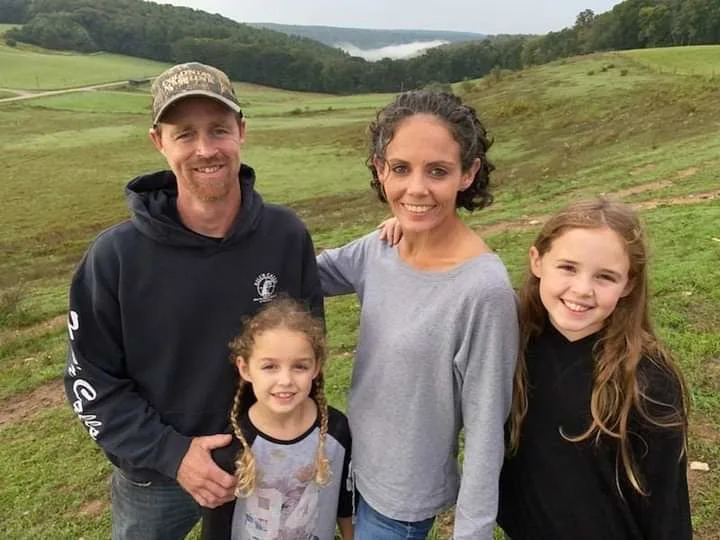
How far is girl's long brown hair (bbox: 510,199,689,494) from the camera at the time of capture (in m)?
1.97

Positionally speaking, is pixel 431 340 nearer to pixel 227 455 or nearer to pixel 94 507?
pixel 227 455

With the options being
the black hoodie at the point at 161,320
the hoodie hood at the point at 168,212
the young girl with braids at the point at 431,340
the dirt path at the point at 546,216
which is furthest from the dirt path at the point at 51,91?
the young girl with braids at the point at 431,340

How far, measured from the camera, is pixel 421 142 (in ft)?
6.95

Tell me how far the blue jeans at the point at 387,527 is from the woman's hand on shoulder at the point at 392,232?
93 centimetres

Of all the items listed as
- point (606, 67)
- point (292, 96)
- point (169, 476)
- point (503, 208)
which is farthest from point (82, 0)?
point (169, 476)

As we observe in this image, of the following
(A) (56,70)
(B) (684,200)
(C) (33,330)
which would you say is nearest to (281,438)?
(C) (33,330)

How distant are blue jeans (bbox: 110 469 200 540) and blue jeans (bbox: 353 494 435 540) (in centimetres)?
70

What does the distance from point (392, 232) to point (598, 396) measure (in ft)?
2.89

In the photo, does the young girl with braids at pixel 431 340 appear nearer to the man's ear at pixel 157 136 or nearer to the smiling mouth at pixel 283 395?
the smiling mouth at pixel 283 395

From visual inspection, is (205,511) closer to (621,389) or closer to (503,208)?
(621,389)

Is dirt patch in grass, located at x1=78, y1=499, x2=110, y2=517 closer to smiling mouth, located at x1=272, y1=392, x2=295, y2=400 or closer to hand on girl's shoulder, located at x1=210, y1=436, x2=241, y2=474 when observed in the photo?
hand on girl's shoulder, located at x1=210, y1=436, x2=241, y2=474

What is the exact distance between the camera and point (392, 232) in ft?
7.98

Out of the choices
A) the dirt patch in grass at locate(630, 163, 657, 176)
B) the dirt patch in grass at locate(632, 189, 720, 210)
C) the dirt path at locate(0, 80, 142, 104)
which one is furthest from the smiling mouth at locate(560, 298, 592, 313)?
the dirt path at locate(0, 80, 142, 104)

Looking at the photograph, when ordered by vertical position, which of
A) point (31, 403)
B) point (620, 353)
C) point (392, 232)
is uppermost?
point (392, 232)
